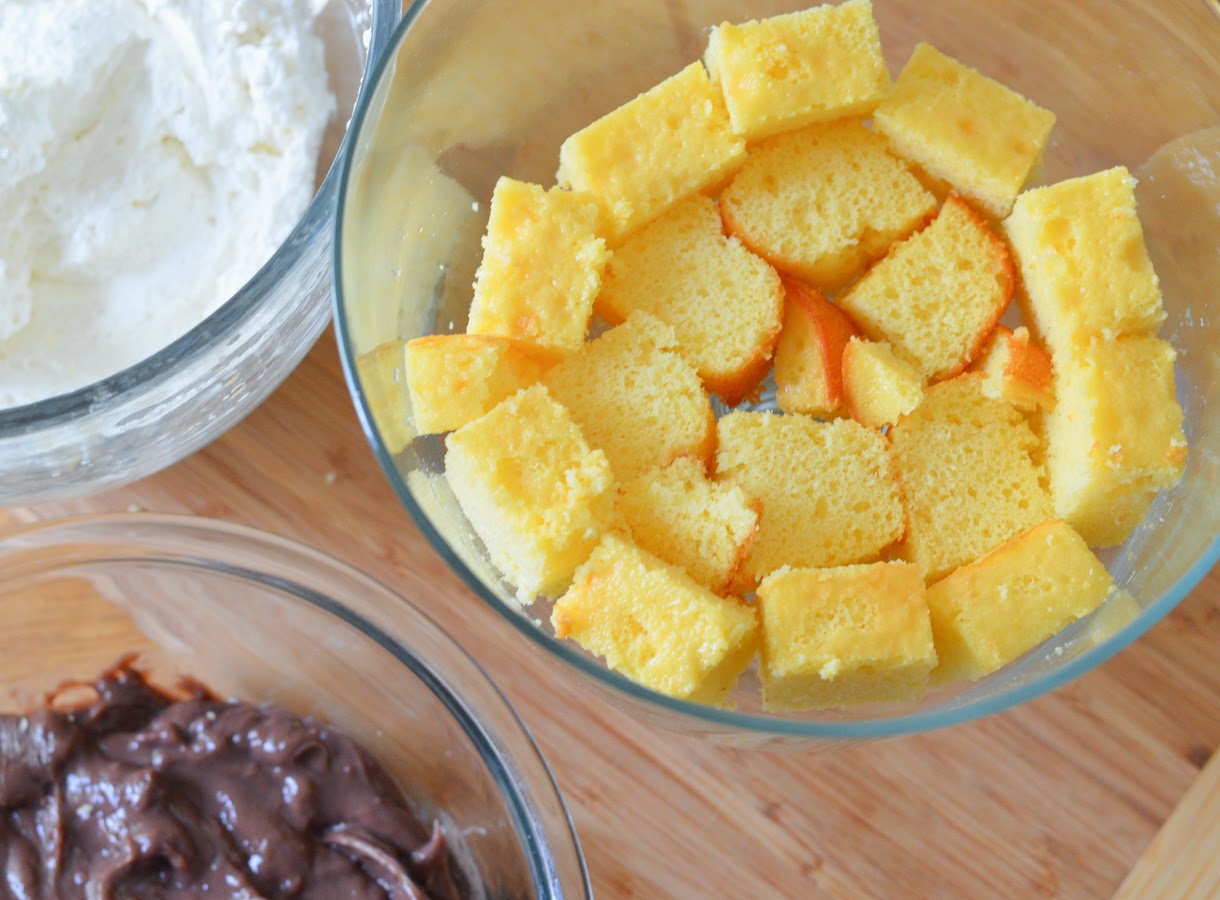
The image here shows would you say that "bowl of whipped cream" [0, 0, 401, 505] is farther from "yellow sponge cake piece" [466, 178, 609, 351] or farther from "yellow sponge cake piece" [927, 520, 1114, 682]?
"yellow sponge cake piece" [927, 520, 1114, 682]

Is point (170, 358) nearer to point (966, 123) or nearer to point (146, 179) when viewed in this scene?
point (146, 179)

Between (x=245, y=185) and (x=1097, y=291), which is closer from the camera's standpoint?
(x=1097, y=291)

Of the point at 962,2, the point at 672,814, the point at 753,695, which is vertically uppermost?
the point at 962,2

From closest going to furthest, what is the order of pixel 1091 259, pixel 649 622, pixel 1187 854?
pixel 649 622, pixel 1091 259, pixel 1187 854

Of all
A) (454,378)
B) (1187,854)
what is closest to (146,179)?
(454,378)

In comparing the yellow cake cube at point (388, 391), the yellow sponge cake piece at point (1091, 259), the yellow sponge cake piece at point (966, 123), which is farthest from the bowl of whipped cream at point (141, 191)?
the yellow sponge cake piece at point (1091, 259)

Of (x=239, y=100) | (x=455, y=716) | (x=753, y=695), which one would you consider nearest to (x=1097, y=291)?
(x=753, y=695)

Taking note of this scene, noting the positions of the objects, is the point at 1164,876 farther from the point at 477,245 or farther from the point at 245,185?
the point at 245,185
